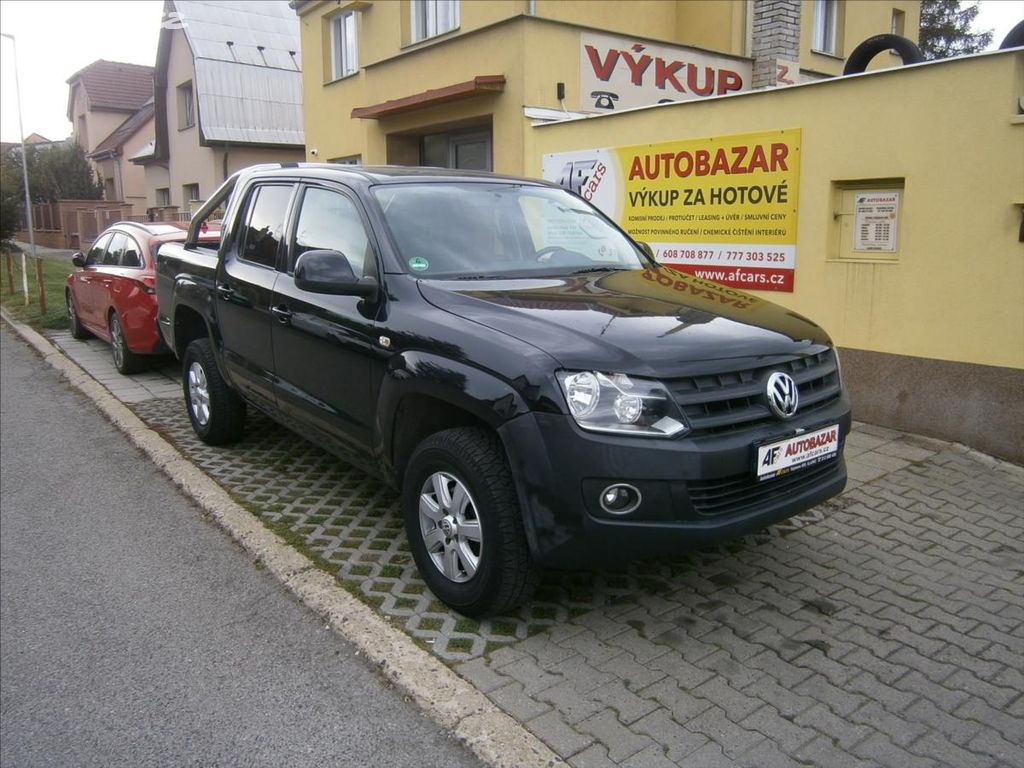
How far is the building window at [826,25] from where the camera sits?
46.2 feet

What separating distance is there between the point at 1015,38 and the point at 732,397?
4.78 metres

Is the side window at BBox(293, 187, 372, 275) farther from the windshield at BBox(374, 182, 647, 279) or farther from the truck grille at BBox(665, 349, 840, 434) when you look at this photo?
the truck grille at BBox(665, 349, 840, 434)

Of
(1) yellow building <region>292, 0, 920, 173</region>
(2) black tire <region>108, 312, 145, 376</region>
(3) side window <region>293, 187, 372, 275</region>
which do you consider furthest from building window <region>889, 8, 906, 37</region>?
(3) side window <region>293, 187, 372, 275</region>

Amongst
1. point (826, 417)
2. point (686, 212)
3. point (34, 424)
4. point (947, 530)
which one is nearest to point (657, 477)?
point (826, 417)

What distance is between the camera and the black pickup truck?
3094 mm

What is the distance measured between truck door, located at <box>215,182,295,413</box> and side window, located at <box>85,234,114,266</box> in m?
5.06

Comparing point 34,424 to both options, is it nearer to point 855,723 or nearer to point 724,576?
point 724,576

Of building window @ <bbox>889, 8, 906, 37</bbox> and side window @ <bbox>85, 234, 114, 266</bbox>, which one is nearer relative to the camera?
side window @ <bbox>85, 234, 114, 266</bbox>

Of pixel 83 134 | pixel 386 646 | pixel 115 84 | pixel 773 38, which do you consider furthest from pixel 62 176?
pixel 386 646

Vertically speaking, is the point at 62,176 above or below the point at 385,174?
above

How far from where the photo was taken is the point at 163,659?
3449 millimetres

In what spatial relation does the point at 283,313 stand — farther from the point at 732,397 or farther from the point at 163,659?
the point at 732,397

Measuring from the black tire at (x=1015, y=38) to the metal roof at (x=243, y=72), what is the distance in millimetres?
21382

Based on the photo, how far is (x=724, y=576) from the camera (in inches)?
160
